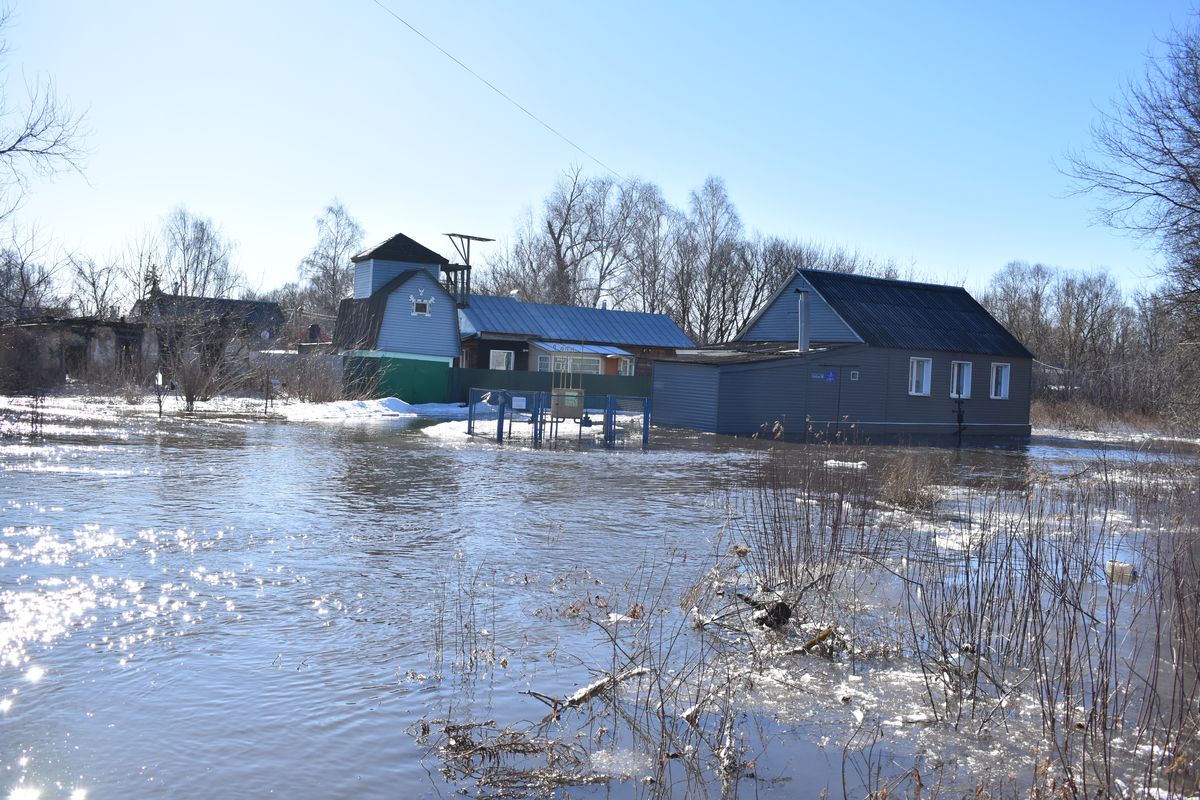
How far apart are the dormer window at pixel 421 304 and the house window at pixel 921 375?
19462mm

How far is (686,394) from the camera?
32.2 metres

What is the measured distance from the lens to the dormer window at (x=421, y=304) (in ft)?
135

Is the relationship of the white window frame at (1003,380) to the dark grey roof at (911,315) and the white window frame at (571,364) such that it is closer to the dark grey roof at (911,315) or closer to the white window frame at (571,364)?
the dark grey roof at (911,315)

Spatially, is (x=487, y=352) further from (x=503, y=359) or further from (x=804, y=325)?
(x=804, y=325)

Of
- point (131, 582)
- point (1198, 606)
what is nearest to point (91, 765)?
point (131, 582)

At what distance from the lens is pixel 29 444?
58.9ft

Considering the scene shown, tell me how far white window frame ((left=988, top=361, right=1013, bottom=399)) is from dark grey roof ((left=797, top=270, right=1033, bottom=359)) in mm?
516

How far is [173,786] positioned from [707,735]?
2.64 metres

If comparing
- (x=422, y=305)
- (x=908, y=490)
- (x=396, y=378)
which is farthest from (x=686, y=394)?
(x=908, y=490)

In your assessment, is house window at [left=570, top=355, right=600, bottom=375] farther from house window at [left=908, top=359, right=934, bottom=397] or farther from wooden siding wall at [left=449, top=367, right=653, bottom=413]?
house window at [left=908, top=359, right=934, bottom=397]

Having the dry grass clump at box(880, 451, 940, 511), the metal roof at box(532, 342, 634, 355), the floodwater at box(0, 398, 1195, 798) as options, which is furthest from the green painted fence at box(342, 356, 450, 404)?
the dry grass clump at box(880, 451, 940, 511)

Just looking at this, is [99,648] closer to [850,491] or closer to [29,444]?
[850,491]

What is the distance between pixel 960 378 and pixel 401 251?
22.9 metres

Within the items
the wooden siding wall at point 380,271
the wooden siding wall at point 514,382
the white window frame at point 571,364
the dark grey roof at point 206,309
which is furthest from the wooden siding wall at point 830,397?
the dark grey roof at point 206,309
